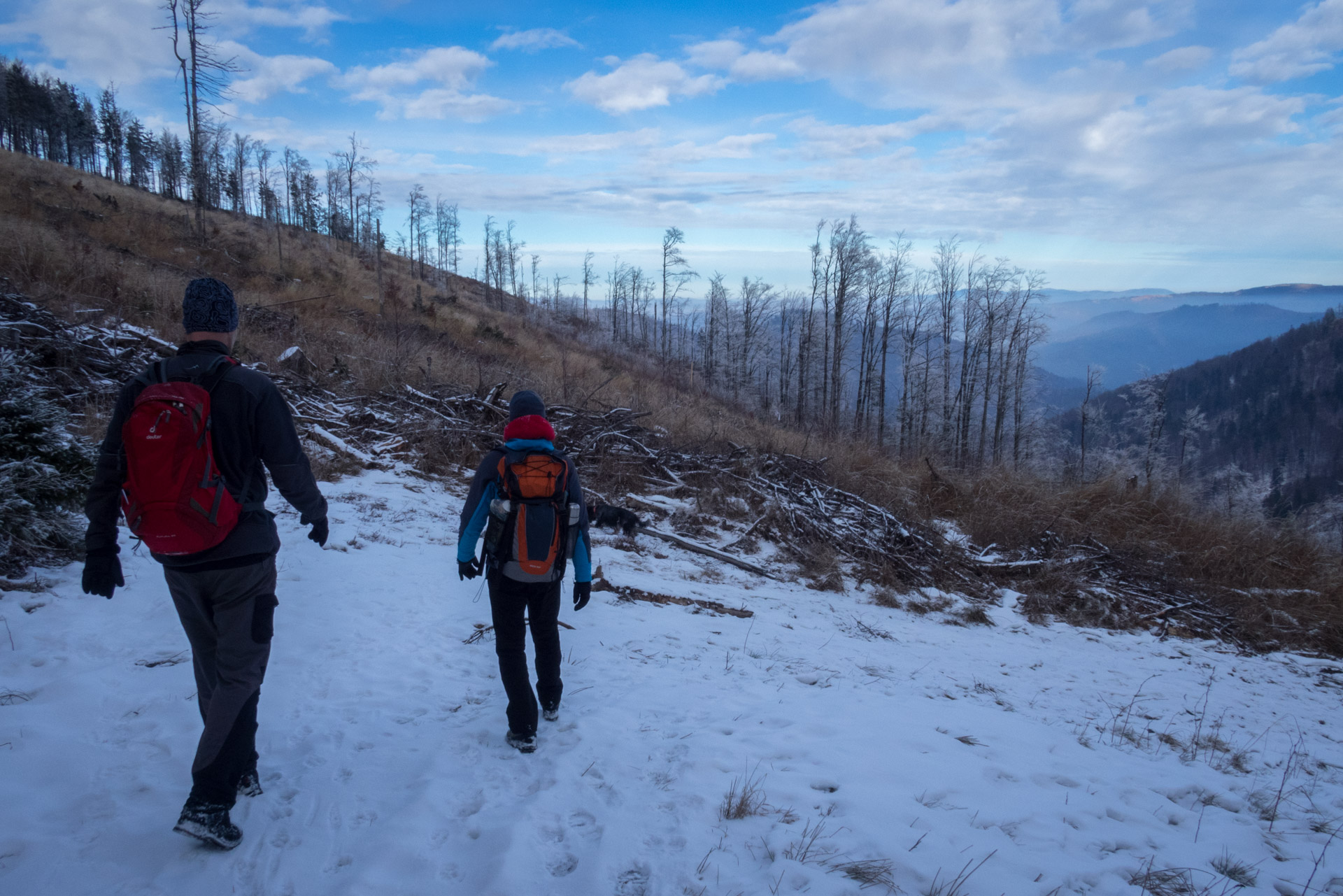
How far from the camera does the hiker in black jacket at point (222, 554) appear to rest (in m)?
2.01

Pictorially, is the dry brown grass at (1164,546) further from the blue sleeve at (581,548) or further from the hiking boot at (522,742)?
the hiking boot at (522,742)

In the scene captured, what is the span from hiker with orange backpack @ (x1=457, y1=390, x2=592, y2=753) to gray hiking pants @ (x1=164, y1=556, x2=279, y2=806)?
88 centimetres

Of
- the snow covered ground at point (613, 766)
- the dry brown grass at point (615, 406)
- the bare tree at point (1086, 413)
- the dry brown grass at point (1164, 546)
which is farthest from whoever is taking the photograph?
the bare tree at point (1086, 413)

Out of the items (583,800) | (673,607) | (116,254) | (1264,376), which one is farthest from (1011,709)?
(1264,376)

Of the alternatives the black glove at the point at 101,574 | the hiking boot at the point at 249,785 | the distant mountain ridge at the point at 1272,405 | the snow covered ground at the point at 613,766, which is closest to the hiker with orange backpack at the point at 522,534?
the snow covered ground at the point at 613,766

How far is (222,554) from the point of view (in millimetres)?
2033

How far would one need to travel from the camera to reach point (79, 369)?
8156 mm

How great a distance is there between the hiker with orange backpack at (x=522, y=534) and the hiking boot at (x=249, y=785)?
3.53 ft

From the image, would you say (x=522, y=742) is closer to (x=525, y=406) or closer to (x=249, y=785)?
(x=249, y=785)

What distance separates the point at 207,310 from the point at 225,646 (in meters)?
1.23

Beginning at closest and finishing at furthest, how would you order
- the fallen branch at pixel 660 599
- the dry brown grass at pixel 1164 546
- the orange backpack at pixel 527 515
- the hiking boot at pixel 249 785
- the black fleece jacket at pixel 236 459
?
1. the black fleece jacket at pixel 236 459
2. the hiking boot at pixel 249 785
3. the orange backpack at pixel 527 515
4. the fallen branch at pixel 660 599
5. the dry brown grass at pixel 1164 546

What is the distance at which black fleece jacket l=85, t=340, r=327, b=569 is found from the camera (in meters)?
2.00

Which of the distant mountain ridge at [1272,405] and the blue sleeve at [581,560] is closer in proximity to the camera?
the blue sleeve at [581,560]

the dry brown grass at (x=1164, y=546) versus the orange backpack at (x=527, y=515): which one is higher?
the orange backpack at (x=527, y=515)
